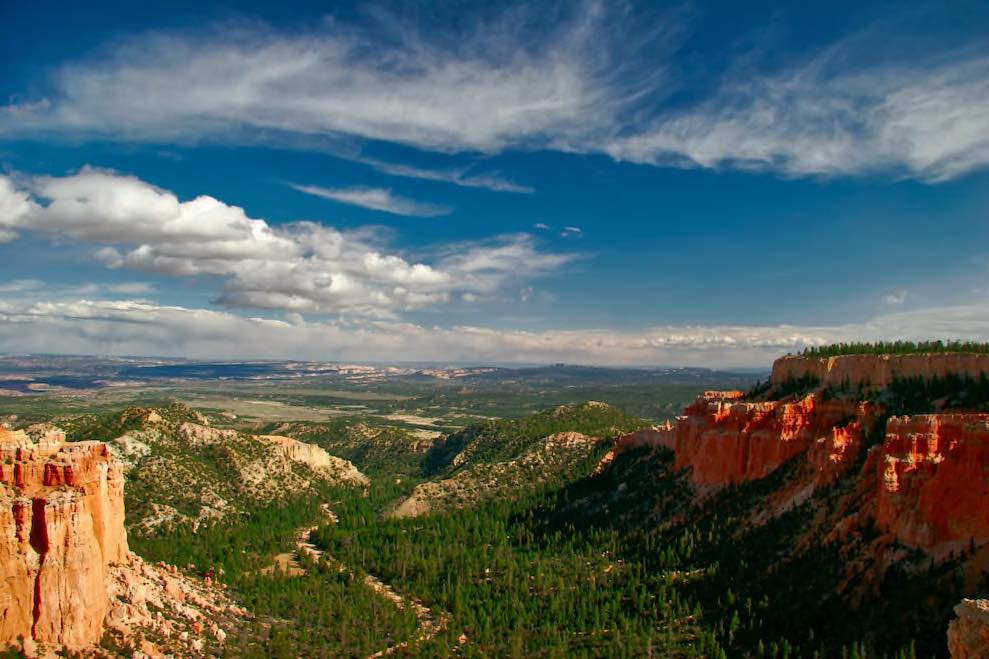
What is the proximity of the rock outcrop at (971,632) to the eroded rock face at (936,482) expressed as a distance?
40.8m

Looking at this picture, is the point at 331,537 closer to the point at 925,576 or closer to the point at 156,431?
the point at 156,431

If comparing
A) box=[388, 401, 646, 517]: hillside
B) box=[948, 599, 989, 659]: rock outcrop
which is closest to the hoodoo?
box=[388, 401, 646, 517]: hillside

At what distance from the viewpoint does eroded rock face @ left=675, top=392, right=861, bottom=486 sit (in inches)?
3895

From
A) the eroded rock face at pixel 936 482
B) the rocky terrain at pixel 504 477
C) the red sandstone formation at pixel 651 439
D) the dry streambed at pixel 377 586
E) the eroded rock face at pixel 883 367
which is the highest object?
the eroded rock face at pixel 883 367

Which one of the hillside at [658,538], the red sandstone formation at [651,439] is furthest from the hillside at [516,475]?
the red sandstone formation at [651,439]

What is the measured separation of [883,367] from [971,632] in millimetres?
75663

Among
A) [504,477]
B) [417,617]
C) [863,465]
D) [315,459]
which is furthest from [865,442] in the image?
[315,459]

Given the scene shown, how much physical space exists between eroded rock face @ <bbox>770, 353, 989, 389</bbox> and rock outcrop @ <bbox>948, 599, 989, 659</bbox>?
69037 mm

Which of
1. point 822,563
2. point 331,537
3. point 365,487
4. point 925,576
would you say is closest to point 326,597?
point 331,537

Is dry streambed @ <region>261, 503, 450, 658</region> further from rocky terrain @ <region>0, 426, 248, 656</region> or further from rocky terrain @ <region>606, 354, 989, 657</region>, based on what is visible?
rocky terrain @ <region>606, 354, 989, 657</region>

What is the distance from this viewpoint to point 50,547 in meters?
53.0

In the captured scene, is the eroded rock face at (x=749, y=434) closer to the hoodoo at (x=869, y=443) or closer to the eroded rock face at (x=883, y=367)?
the hoodoo at (x=869, y=443)

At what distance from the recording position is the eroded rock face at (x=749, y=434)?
98938 mm

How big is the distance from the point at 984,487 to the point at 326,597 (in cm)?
7718
